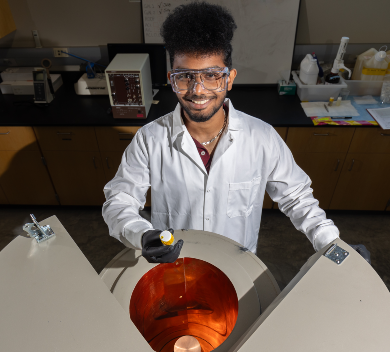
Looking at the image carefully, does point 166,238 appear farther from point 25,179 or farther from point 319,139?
point 25,179

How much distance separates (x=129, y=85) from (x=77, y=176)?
3.05ft

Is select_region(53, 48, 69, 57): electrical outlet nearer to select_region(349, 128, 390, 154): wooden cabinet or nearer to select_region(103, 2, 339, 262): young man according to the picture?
select_region(103, 2, 339, 262): young man

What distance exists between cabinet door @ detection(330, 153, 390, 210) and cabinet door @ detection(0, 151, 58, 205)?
2424 mm

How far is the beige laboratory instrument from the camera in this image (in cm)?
55

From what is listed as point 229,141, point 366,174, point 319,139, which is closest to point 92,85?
point 229,141

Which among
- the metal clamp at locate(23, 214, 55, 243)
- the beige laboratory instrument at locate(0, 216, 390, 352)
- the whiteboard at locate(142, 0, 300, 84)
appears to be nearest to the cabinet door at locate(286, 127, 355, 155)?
the whiteboard at locate(142, 0, 300, 84)

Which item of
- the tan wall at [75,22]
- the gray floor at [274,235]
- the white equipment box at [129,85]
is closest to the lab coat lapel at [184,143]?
the white equipment box at [129,85]

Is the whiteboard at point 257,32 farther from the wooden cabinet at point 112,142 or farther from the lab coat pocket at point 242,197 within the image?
the lab coat pocket at point 242,197

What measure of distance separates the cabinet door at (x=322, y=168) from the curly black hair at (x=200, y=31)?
1.46 m

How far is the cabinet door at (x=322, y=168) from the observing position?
235cm

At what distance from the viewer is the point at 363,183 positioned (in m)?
2.51

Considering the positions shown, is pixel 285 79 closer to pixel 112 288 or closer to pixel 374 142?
pixel 374 142

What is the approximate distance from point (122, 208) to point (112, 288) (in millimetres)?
364

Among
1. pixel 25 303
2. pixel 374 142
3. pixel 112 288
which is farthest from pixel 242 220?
pixel 374 142
